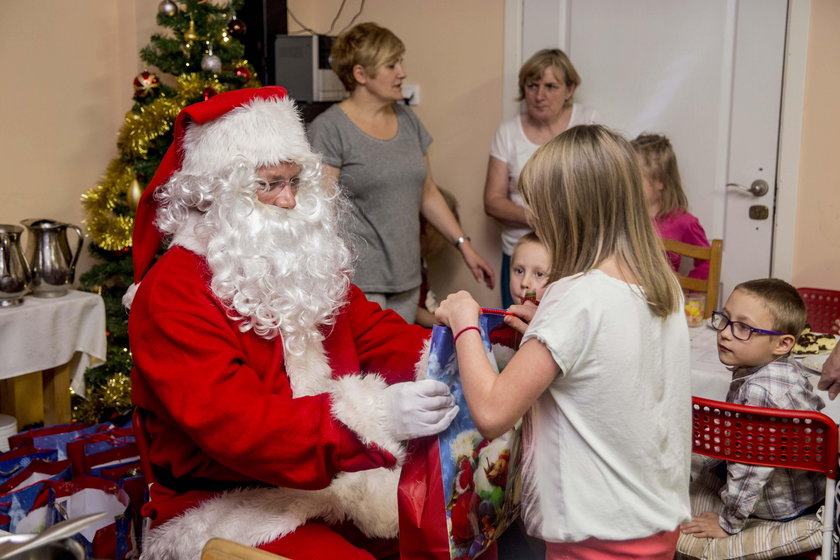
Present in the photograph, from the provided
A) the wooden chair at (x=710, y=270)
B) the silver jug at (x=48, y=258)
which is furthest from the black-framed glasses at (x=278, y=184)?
the wooden chair at (x=710, y=270)

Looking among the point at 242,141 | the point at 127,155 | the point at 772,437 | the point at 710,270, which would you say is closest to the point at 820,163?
the point at 710,270

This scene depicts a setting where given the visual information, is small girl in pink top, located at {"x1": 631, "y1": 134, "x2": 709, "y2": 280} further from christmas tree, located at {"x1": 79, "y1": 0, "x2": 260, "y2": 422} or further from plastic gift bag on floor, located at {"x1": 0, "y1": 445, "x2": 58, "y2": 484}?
plastic gift bag on floor, located at {"x1": 0, "y1": 445, "x2": 58, "y2": 484}

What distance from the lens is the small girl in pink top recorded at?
3.96m

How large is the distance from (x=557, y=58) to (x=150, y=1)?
1.98m

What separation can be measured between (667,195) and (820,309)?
931 millimetres

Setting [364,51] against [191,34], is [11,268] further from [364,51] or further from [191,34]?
[364,51]

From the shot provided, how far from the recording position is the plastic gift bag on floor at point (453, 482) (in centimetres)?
161

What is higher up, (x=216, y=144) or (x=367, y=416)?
(x=216, y=144)

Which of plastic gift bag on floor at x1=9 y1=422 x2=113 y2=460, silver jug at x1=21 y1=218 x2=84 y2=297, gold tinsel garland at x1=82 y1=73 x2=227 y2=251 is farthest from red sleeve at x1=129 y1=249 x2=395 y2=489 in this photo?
gold tinsel garland at x1=82 y1=73 x2=227 y2=251

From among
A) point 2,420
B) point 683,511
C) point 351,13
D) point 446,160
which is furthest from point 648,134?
point 2,420

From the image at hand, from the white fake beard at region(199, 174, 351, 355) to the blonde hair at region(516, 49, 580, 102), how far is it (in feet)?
7.56

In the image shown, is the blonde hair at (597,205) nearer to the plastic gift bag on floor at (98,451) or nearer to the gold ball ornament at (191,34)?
the plastic gift bag on floor at (98,451)

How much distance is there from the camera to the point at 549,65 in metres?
4.07

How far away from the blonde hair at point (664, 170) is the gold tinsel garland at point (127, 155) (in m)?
Result: 1.98
